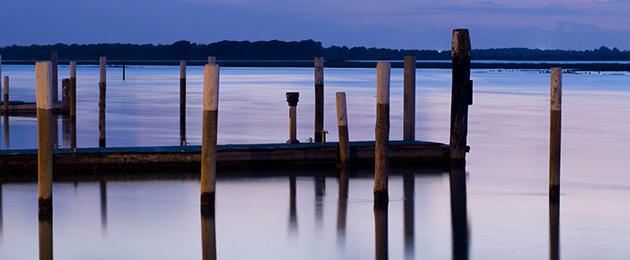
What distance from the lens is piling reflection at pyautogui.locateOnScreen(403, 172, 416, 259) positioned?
12.1 meters

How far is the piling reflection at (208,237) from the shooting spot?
11664 mm

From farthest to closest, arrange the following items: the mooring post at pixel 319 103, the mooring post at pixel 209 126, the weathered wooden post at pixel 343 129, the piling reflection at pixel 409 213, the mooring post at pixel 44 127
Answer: the mooring post at pixel 319 103
the weathered wooden post at pixel 343 129
the mooring post at pixel 209 126
the mooring post at pixel 44 127
the piling reflection at pixel 409 213

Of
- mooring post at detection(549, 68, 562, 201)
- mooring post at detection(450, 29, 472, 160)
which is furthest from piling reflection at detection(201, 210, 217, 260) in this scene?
mooring post at detection(450, 29, 472, 160)

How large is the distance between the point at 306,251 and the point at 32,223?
3.12 m

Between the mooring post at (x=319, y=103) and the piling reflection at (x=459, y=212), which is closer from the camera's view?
the piling reflection at (x=459, y=212)

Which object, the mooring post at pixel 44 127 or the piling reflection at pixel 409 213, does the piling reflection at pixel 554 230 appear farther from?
the mooring post at pixel 44 127

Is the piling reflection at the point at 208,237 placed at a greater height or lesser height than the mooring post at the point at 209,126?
lesser

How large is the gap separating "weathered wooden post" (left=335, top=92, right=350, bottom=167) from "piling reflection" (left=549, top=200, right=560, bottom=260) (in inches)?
138

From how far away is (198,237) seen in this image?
1248cm

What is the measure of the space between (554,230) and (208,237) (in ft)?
12.0

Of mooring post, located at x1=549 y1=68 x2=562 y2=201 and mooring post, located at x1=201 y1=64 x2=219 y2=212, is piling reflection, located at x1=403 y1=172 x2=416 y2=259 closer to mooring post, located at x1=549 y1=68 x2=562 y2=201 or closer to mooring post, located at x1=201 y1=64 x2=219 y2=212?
mooring post, located at x1=549 y1=68 x2=562 y2=201

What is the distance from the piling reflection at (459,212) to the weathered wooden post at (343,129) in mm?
1539

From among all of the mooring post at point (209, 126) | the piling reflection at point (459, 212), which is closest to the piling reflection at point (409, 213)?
the piling reflection at point (459, 212)

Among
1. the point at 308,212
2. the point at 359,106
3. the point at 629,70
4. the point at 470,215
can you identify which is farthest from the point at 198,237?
the point at 629,70
